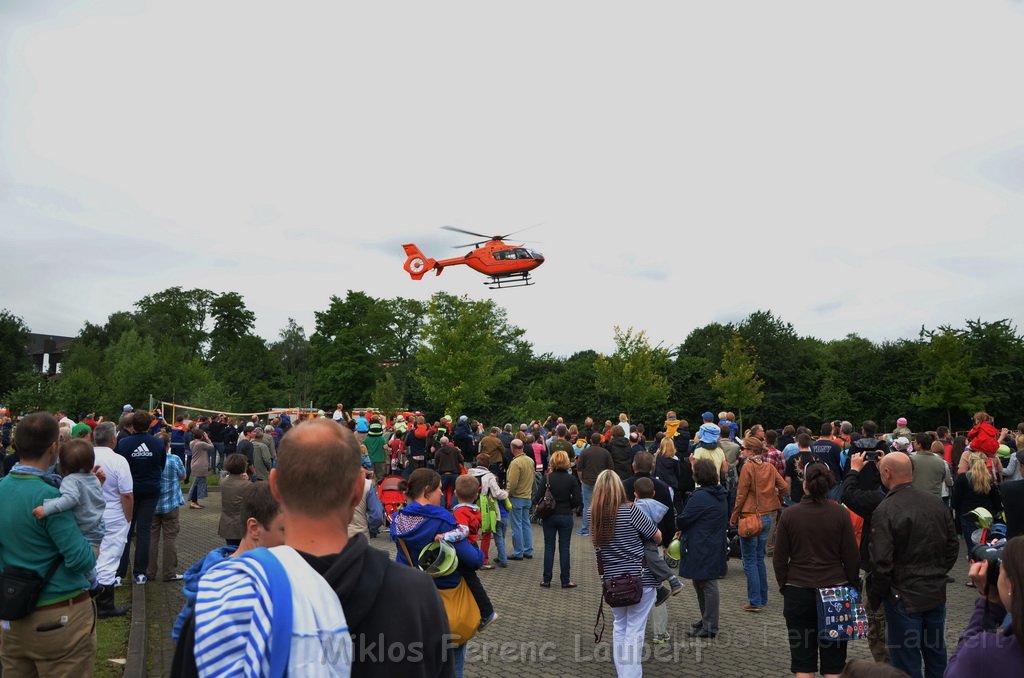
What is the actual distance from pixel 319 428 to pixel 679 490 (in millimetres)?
11768

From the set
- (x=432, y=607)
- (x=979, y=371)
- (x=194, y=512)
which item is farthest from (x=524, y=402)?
(x=432, y=607)

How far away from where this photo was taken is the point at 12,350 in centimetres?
6044

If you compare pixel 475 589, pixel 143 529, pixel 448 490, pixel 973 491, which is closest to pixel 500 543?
pixel 448 490

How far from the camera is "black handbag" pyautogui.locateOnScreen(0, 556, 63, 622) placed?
4.28m

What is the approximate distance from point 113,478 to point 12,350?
2485 inches

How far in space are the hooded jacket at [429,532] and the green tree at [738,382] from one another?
4426cm

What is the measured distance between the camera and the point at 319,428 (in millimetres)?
2141

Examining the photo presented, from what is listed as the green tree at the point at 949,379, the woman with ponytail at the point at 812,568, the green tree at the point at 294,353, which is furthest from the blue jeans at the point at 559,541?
the green tree at the point at 294,353

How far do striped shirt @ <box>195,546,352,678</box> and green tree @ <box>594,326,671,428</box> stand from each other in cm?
4275

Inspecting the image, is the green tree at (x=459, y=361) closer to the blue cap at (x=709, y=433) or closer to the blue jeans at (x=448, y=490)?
the blue jeans at (x=448, y=490)

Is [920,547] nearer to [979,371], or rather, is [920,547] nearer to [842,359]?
[979,371]

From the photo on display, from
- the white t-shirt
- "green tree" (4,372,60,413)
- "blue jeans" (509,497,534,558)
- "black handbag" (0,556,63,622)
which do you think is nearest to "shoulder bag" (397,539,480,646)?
"black handbag" (0,556,63,622)

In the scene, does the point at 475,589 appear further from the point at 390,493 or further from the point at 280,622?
the point at 390,493

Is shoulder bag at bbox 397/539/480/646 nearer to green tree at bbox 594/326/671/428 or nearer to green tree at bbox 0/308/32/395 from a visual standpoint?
green tree at bbox 594/326/671/428
